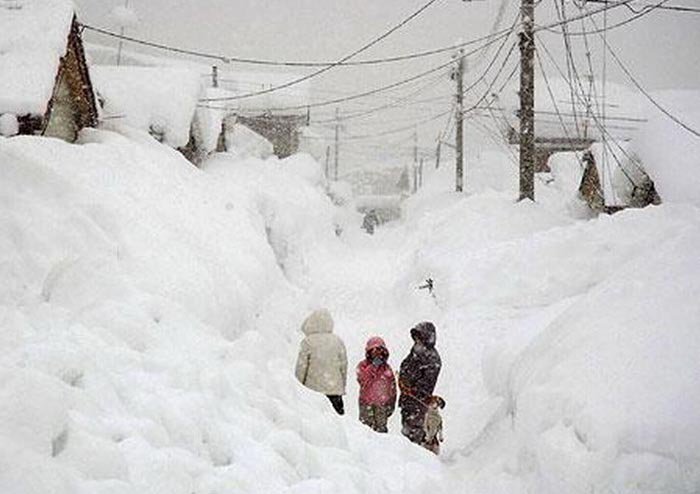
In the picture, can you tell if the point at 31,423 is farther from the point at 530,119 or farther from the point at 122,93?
the point at 122,93

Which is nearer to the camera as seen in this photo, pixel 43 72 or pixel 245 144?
pixel 43 72

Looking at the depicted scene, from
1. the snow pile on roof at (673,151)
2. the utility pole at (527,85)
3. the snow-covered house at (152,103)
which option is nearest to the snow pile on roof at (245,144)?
the snow-covered house at (152,103)

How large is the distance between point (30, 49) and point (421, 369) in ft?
31.0

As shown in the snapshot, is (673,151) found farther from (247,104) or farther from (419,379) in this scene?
(247,104)

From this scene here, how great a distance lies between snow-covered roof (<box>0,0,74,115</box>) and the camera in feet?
31.7

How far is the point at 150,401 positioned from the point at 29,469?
4.01ft

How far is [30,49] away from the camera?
10.7 meters

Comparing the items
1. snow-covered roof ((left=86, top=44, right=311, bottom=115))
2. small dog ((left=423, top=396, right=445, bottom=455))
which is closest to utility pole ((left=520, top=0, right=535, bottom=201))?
small dog ((left=423, top=396, right=445, bottom=455))

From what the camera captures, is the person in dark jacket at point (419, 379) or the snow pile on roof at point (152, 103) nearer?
the person in dark jacket at point (419, 379)

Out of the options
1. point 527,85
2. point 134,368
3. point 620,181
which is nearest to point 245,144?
point 527,85

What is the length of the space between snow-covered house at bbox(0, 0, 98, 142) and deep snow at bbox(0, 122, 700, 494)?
115 centimetres

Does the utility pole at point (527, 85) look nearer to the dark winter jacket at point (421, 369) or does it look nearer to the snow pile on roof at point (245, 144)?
the dark winter jacket at point (421, 369)

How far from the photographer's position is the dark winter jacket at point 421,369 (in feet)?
20.4

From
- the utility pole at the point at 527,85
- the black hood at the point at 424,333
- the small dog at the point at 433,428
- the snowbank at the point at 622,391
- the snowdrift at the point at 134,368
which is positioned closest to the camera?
the snowdrift at the point at 134,368
